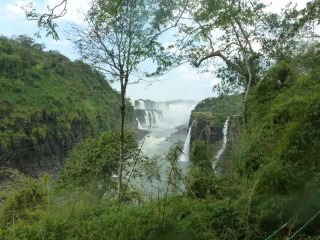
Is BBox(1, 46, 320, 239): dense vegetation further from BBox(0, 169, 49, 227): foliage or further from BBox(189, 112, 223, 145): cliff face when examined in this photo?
BBox(189, 112, 223, 145): cliff face

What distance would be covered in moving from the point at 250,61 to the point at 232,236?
21.8 ft

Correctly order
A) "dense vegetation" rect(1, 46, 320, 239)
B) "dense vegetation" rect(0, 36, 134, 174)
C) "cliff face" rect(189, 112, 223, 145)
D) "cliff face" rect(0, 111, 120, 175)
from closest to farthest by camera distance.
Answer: "dense vegetation" rect(1, 46, 320, 239) < "cliff face" rect(189, 112, 223, 145) < "cliff face" rect(0, 111, 120, 175) < "dense vegetation" rect(0, 36, 134, 174)

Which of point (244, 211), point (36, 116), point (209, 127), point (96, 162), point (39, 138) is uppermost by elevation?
point (36, 116)

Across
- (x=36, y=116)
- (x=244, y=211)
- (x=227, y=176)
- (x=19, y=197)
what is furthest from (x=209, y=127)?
(x=36, y=116)

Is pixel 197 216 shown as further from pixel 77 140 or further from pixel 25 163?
pixel 77 140

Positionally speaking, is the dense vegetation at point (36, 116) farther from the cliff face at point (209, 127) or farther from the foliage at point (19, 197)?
the foliage at point (19, 197)

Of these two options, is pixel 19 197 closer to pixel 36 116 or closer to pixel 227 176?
pixel 227 176

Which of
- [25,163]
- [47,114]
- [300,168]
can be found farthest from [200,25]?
[47,114]

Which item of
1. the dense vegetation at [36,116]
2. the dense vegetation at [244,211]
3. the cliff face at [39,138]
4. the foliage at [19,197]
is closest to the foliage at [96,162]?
the foliage at [19,197]

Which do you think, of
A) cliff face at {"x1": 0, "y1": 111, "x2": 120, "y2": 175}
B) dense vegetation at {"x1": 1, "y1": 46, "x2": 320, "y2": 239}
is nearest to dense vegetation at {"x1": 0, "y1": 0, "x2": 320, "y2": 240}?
dense vegetation at {"x1": 1, "y1": 46, "x2": 320, "y2": 239}

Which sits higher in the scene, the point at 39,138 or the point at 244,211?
the point at 244,211

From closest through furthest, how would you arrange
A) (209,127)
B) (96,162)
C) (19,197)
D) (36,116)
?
(19,197) < (209,127) < (96,162) < (36,116)

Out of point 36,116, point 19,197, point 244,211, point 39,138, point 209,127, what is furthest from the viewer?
point 36,116

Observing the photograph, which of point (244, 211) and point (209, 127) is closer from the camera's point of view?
point (244, 211)
